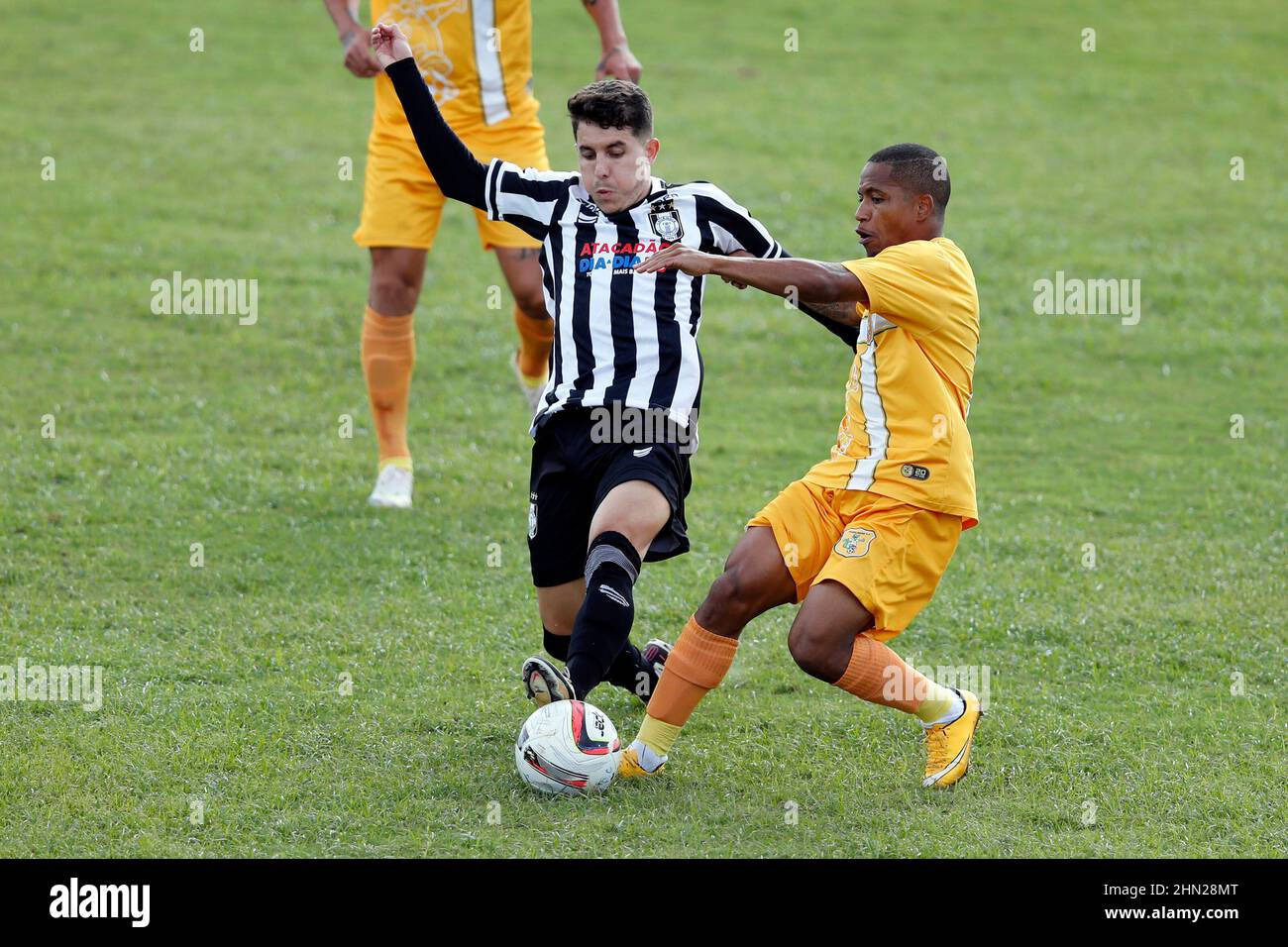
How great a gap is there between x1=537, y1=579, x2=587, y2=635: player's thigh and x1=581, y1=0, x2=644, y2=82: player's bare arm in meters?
2.06

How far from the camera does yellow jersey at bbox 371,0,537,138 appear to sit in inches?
264

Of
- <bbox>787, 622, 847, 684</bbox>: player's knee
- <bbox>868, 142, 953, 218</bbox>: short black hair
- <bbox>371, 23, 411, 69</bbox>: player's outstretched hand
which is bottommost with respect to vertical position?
<bbox>787, 622, 847, 684</bbox>: player's knee

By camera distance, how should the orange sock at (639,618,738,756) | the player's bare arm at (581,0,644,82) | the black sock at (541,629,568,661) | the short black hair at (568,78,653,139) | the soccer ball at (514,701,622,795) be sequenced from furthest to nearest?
the player's bare arm at (581,0,644,82)
the black sock at (541,629,568,661)
the short black hair at (568,78,653,139)
the orange sock at (639,618,738,756)
the soccer ball at (514,701,622,795)

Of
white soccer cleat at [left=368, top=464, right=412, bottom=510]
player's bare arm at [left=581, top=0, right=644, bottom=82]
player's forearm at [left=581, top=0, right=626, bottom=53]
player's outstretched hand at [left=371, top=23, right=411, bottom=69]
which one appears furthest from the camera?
white soccer cleat at [left=368, top=464, right=412, bottom=510]

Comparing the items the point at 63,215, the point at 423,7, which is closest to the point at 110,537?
the point at 423,7

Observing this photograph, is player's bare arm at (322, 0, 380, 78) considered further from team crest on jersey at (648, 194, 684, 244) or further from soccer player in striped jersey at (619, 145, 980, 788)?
soccer player in striped jersey at (619, 145, 980, 788)

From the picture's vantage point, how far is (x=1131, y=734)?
4.63 meters

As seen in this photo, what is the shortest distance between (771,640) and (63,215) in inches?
299

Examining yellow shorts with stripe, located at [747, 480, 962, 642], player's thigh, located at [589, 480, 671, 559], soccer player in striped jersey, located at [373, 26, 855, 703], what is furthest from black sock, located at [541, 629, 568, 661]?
yellow shorts with stripe, located at [747, 480, 962, 642]

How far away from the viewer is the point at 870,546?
13.7 ft

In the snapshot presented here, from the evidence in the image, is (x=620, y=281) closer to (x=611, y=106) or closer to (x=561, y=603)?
(x=611, y=106)

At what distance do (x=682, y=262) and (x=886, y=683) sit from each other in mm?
1283
